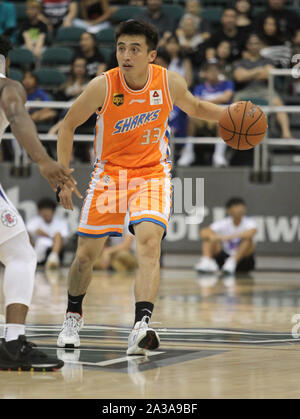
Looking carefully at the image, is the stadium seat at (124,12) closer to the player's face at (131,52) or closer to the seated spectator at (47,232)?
the seated spectator at (47,232)

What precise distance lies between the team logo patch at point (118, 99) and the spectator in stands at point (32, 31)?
11.5m

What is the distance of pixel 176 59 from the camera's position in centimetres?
1550

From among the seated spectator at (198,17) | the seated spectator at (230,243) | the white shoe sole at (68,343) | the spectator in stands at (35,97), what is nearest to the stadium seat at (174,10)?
the seated spectator at (198,17)

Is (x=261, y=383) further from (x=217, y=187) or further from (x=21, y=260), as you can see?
(x=217, y=187)

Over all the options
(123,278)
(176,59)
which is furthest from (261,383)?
(176,59)

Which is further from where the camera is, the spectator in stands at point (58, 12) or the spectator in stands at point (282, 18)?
the spectator in stands at point (58, 12)

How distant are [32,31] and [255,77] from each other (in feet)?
17.0

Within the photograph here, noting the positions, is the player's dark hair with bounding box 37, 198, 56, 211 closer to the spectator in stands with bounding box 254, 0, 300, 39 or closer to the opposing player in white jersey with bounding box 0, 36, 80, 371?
the spectator in stands with bounding box 254, 0, 300, 39

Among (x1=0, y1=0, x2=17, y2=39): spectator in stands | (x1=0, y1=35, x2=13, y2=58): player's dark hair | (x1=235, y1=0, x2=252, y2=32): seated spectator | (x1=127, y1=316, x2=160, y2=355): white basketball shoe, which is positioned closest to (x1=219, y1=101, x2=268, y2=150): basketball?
(x1=127, y1=316, x2=160, y2=355): white basketball shoe

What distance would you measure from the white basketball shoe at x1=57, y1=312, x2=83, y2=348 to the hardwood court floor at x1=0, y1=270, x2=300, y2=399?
0.07 meters

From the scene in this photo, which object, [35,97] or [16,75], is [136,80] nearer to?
[35,97]

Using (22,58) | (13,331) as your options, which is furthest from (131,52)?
(22,58)

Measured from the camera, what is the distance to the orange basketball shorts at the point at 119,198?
21.5ft
